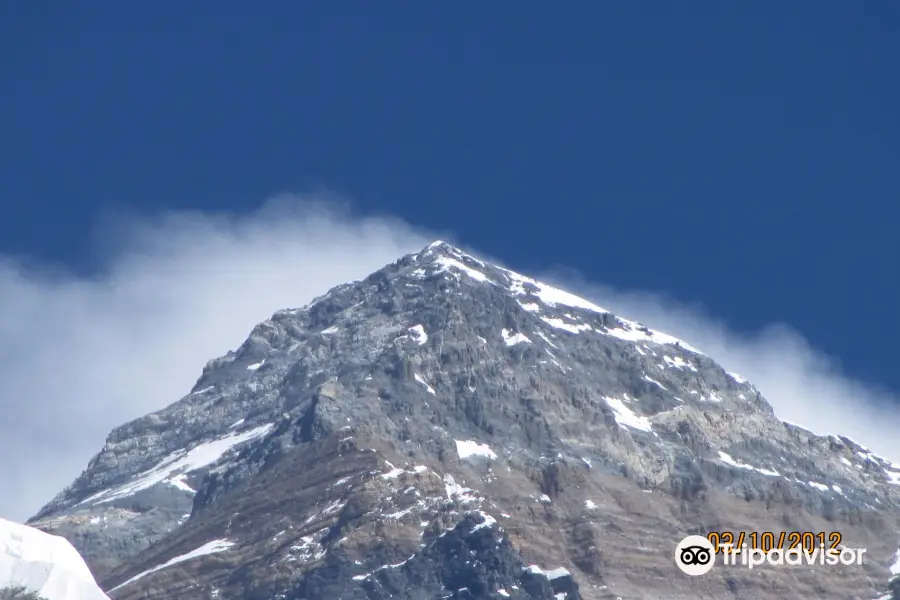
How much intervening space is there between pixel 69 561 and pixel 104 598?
553 cm

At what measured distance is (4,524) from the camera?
12094cm

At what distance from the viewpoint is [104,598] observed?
125688 millimetres

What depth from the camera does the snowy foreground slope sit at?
118 meters

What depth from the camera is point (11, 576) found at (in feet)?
384

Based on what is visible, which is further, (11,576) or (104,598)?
(104,598)

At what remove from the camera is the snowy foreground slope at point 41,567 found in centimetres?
11762

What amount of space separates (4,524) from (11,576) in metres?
4.54

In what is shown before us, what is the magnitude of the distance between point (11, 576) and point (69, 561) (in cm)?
445

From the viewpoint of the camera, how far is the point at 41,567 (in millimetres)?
119125

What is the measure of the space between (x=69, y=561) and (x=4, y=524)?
3982 mm

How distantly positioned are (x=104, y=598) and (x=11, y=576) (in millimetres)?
9466

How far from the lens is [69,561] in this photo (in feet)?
397
